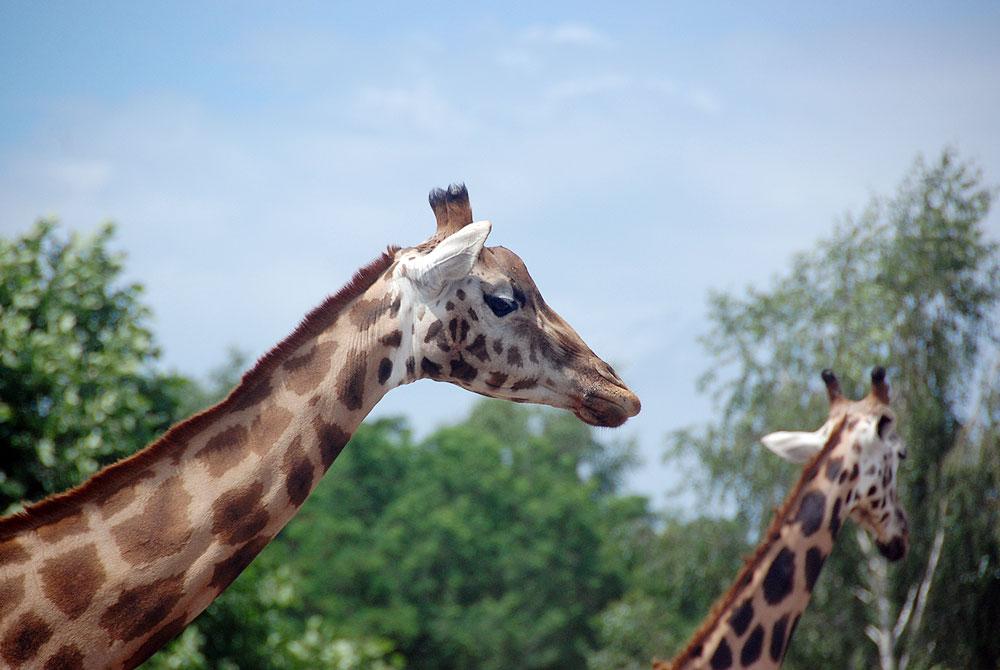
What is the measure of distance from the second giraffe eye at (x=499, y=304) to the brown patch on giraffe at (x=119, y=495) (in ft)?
4.35

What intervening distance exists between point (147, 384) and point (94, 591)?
22.0 ft

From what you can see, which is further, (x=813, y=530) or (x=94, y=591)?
(x=813, y=530)

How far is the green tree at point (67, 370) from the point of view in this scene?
26.6ft

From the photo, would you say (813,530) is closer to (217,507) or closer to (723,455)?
(217,507)

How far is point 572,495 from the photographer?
34812mm

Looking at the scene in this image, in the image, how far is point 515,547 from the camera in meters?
33.5

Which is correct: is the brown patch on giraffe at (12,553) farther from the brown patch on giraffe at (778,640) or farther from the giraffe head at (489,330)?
the brown patch on giraffe at (778,640)

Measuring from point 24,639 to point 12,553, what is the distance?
0.91ft

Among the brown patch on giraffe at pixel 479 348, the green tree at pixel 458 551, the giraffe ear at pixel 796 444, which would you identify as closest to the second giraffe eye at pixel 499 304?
the brown patch on giraffe at pixel 479 348

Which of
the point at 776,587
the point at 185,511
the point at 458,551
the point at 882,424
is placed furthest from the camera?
the point at 458,551

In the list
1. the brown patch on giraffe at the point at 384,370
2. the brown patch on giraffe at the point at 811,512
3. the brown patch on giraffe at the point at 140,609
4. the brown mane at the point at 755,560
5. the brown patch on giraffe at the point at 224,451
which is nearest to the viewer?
the brown patch on giraffe at the point at 140,609

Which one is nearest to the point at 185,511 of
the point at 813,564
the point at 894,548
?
the point at 813,564

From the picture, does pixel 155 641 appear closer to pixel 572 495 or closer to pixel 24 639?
Answer: pixel 24 639

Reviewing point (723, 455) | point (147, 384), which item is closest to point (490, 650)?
point (723, 455)
